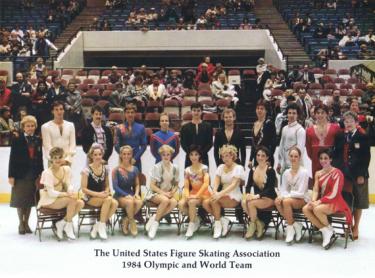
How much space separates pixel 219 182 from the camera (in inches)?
269

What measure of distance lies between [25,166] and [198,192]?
183 centimetres

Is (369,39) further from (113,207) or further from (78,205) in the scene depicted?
(78,205)

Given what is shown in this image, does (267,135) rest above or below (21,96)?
below

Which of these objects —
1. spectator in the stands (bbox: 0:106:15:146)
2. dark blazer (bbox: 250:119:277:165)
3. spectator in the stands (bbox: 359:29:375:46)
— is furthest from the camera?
spectator in the stands (bbox: 359:29:375:46)

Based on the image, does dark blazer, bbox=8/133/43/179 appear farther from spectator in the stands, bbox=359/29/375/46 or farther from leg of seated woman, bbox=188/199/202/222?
spectator in the stands, bbox=359/29/375/46

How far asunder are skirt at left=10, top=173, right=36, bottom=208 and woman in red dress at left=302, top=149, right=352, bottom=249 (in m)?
2.82

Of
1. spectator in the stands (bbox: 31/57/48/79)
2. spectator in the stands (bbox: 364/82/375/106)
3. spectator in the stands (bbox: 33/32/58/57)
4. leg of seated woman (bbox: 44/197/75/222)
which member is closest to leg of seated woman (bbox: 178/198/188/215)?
leg of seated woman (bbox: 44/197/75/222)


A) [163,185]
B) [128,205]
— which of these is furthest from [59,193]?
[163,185]

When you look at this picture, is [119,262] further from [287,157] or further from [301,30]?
[301,30]

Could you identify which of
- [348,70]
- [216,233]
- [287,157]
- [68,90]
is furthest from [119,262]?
[348,70]

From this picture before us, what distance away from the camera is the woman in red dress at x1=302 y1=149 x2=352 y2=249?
630cm

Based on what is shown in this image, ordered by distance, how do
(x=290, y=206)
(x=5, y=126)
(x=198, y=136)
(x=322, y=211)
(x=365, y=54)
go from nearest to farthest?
Result: (x=322, y=211)
(x=290, y=206)
(x=198, y=136)
(x=5, y=126)
(x=365, y=54)

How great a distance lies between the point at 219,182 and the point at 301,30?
500 inches

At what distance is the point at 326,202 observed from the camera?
6320mm
